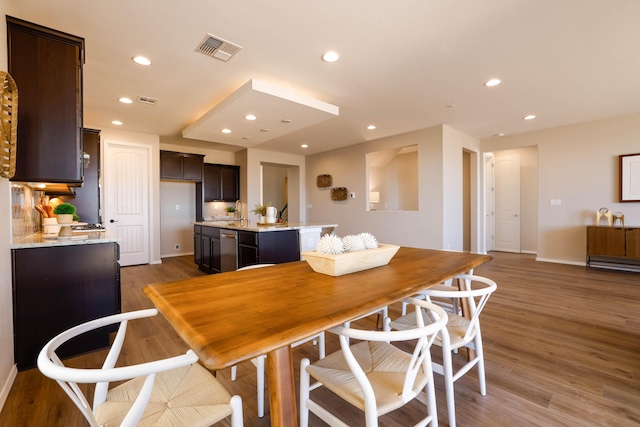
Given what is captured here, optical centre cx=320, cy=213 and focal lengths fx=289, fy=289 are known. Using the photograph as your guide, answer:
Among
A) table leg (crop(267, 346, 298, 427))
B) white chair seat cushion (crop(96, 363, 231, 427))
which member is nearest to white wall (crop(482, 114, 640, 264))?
table leg (crop(267, 346, 298, 427))

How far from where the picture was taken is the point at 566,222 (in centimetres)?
530

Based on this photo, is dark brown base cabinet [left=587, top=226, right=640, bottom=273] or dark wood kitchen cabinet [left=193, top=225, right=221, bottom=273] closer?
dark brown base cabinet [left=587, top=226, right=640, bottom=273]

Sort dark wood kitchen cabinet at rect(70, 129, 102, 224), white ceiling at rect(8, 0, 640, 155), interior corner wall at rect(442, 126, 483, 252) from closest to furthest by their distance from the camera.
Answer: white ceiling at rect(8, 0, 640, 155) → dark wood kitchen cabinet at rect(70, 129, 102, 224) → interior corner wall at rect(442, 126, 483, 252)

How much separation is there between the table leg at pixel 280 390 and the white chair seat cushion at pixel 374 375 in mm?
262

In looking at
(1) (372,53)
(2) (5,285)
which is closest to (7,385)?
(2) (5,285)

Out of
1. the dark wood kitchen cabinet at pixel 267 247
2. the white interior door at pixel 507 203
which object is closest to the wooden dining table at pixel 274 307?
the dark wood kitchen cabinet at pixel 267 247

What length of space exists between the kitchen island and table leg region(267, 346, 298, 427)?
9.47 ft

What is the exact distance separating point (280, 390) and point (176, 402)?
44 cm

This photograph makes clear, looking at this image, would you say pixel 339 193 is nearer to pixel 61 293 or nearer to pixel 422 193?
pixel 422 193

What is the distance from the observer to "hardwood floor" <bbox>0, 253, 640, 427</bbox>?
153 cm

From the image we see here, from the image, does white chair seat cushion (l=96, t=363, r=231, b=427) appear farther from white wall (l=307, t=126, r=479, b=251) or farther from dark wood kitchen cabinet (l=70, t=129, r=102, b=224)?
white wall (l=307, t=126, r=479, b=251)

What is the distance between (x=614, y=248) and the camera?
180 inches

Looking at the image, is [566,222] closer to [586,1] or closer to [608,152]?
[608,152]

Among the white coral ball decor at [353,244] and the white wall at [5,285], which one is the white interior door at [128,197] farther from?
the white coral ball decor at [353,244]
